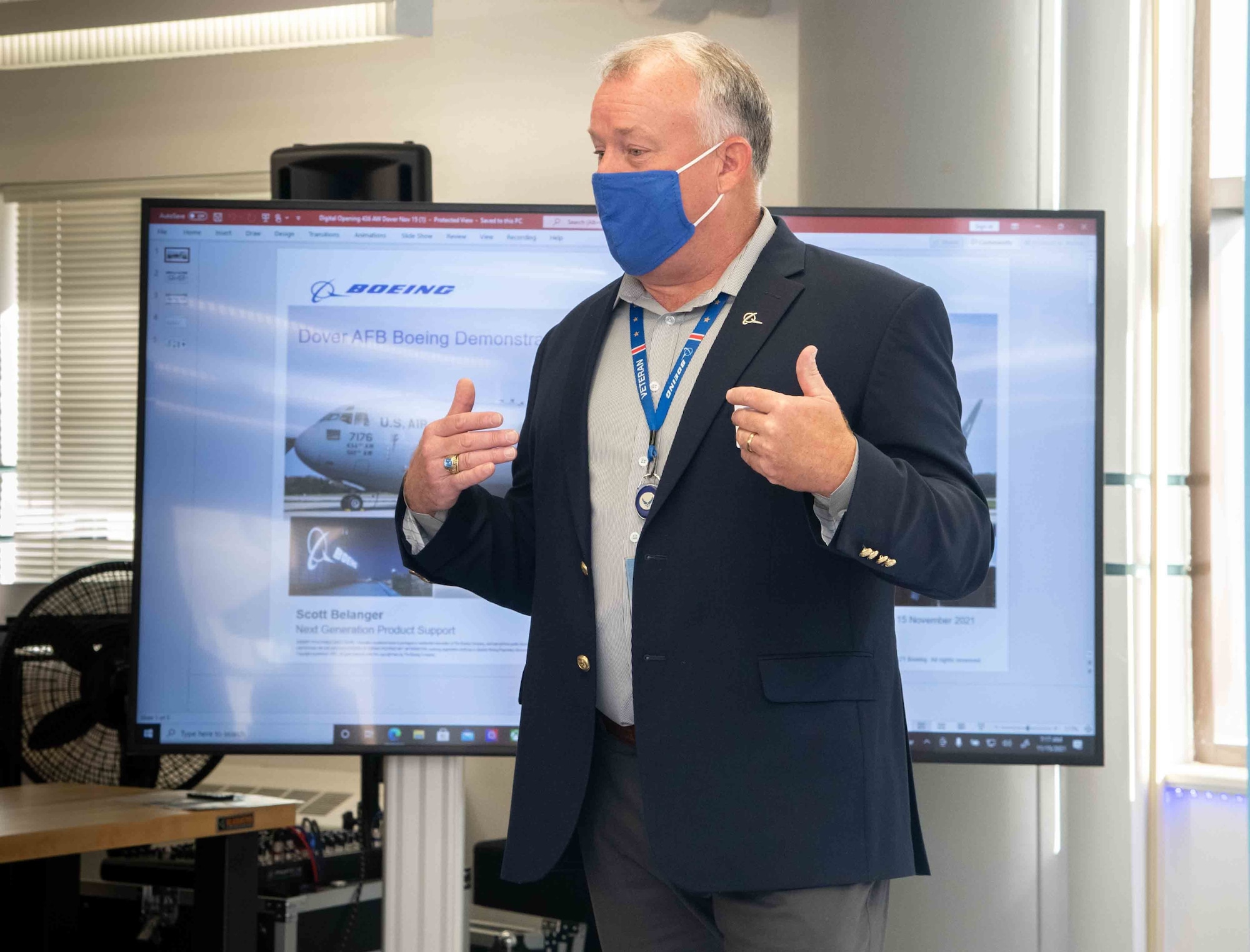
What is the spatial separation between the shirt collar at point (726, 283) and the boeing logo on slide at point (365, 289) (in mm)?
1094

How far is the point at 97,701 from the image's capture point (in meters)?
3.35

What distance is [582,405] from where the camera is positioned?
1527 mm

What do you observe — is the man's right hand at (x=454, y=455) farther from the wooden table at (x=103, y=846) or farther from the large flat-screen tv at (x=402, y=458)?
the wooden table at (x=103, y=846)

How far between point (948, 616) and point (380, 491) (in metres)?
1.29

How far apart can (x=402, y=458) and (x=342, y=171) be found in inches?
35.7

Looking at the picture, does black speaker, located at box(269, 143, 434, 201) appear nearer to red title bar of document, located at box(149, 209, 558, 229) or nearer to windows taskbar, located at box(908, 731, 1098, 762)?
red title bar of document, located at box(149, 209, 558, 229)

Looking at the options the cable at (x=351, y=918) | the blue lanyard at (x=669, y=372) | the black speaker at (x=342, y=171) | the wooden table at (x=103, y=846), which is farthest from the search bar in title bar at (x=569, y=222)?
Answer: the cable at (x=351, y=918)

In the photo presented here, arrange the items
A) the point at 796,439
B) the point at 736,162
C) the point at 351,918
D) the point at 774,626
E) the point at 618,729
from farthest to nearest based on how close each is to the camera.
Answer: the point at 351,918 < the point at 736,162 < the point at 618,729 < the point at 774,626 < the point at 796,439

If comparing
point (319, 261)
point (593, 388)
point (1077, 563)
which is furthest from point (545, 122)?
point (593, 388)

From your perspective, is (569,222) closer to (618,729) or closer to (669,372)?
(669,372)

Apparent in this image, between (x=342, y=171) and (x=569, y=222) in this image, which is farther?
(x=342, y=171)

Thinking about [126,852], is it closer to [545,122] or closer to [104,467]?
[104,467]

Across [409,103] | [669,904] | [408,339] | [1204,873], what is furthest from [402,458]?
[409,103]

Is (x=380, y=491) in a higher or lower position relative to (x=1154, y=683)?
higher
